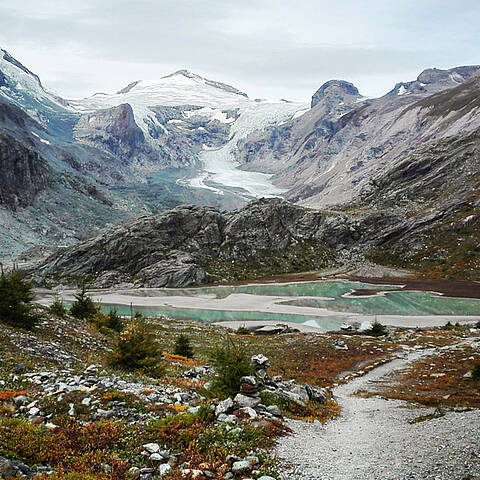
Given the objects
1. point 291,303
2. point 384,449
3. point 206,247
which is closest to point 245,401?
point 384,449

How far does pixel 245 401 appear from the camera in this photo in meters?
14.1

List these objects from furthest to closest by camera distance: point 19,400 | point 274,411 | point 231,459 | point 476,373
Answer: point 476,373
point 274,411
point 19,400
point 231,459

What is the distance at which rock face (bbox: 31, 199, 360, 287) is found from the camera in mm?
140375

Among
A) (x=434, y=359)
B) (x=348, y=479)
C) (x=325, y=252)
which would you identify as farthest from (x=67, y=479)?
(x=325, y=252)

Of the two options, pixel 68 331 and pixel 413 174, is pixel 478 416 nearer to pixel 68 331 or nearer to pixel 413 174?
pixel 68 331

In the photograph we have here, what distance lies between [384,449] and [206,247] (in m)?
147

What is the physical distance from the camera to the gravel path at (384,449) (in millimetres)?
10188

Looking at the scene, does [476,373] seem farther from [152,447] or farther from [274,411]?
[152,447]

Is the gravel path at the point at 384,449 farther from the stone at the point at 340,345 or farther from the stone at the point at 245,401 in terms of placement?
the stone at the point at 340,345

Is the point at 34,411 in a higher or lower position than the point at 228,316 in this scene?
higher

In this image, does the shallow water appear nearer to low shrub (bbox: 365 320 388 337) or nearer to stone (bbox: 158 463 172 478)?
low shrub (bbox: 365 320 388 337)

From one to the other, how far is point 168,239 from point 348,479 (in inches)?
5886

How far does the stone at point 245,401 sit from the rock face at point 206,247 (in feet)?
397

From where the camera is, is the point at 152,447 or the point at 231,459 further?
the point at 152,447
